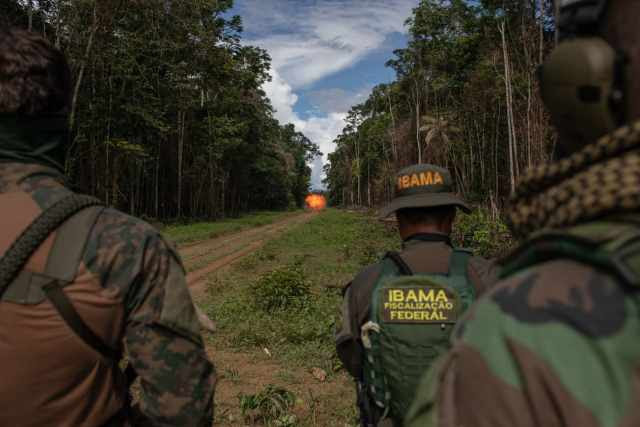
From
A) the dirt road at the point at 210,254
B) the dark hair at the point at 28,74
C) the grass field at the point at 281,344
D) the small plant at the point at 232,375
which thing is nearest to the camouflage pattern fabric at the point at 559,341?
the dark hair at the point at 28,74

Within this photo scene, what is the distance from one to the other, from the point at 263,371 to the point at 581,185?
17.7ft

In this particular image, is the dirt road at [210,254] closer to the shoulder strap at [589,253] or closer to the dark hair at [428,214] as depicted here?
the dark hair at [428,214]

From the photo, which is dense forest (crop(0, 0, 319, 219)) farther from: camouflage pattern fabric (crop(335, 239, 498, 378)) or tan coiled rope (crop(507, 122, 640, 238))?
tan coiled rope (crop(507, 122, 640, 238))

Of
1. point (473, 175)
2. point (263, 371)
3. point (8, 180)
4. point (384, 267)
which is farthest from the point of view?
point (473, 175)

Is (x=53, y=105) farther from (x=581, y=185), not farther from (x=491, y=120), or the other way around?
(x=491, y=120)

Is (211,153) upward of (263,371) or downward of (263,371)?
upward

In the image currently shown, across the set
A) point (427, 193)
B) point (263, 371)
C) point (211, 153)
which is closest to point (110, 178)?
point (211, 153)

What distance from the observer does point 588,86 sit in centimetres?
81

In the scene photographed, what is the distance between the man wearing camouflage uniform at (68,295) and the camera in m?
1.44

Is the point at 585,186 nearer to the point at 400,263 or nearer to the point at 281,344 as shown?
the point at 400,263

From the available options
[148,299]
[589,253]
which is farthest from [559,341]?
[148,299]

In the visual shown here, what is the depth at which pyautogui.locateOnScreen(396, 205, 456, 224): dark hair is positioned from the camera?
8.11 ft

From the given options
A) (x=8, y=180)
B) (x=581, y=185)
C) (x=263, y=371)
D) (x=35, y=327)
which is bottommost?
(x=263, y=371)

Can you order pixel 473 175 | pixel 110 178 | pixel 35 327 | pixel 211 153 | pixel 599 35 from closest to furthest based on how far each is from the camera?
pixel 599 35, pixel 35 327, pixel 110 178, pixel 473 175, pixel 211 153
